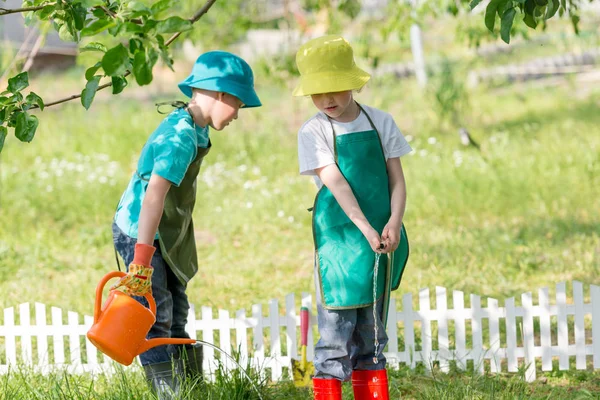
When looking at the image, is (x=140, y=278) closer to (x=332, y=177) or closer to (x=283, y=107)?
(x=332, y=177)

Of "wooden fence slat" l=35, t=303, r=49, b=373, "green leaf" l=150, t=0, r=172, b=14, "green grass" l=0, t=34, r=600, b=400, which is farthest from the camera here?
"green grass" l=0, t=34, r=600, b=400

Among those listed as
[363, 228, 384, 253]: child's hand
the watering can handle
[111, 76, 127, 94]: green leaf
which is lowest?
the watering can handle

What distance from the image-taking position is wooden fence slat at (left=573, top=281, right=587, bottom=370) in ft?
11.9

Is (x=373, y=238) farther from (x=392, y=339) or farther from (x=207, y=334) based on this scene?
(x=207, y=334)

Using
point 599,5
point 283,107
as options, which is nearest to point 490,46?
point 599,5

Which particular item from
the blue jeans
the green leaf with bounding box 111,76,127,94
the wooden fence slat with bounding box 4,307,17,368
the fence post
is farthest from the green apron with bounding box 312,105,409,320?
the wooden fence slat with bounding box 4,307,17,368

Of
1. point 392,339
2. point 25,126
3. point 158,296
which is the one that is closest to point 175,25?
point 25,126

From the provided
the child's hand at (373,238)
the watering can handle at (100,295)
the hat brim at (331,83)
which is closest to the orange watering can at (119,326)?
the watering can handle at (100,295)

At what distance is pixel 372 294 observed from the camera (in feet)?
9.30

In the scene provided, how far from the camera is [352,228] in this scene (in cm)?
281

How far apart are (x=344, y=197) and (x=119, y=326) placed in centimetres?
81

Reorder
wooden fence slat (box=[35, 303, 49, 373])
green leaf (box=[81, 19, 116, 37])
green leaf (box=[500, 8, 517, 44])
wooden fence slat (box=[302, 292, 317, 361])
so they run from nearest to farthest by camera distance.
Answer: green leaf (box=[81, 19, 116, 37]), green leaf (box=[500, 8, 517, 44]), wooden fence slat (box=[302, 292, 317, 361]), wooden fence slat (box=[35, 303, 49, 373])

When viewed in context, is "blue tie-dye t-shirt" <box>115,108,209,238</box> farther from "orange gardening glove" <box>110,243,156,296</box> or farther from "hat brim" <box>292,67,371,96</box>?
"hat brim" <box>292,67,371,96</box>

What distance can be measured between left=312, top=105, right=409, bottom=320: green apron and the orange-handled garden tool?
2.50ft
